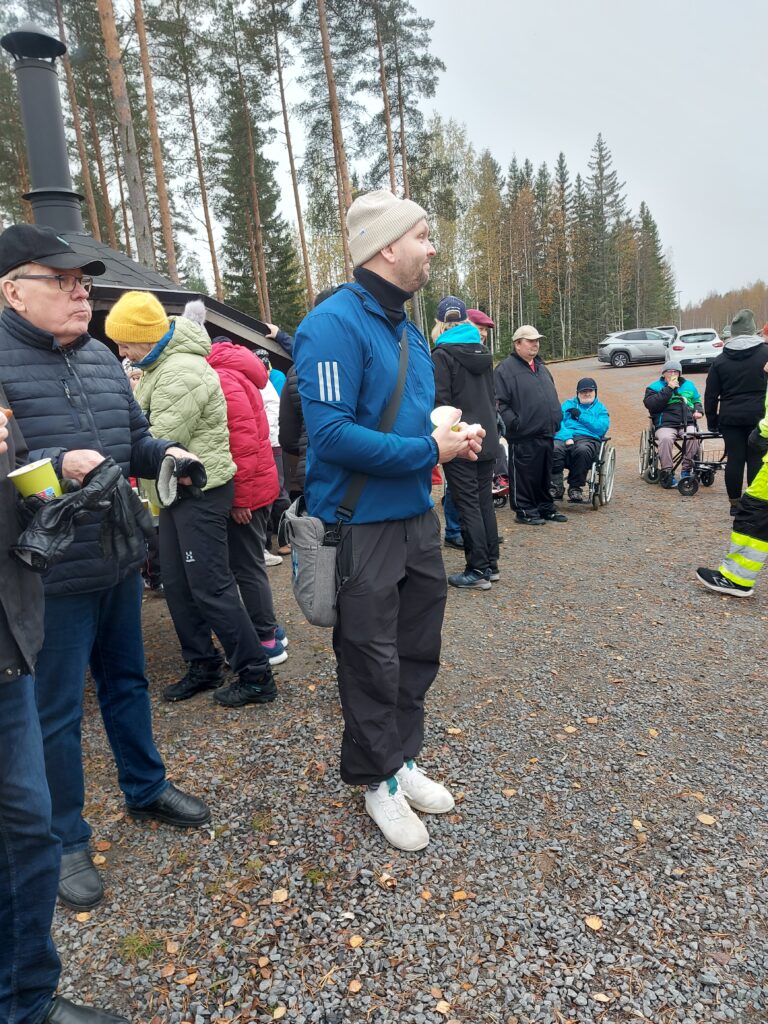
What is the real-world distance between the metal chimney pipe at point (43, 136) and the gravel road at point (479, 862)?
524cm

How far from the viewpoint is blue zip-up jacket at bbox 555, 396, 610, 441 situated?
324 inches

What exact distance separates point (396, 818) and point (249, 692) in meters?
1.37

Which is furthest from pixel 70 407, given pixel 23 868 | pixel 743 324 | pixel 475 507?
pixel 743 324

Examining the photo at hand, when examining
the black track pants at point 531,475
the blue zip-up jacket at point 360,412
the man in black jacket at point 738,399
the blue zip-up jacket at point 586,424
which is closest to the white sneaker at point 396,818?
the blue zip-up jacket at point 360,412

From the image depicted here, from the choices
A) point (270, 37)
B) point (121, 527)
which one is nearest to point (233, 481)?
point (121, 527)

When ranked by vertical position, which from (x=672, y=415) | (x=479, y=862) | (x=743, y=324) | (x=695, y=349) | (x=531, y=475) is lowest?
(x=479, y=862)

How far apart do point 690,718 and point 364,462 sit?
238cm

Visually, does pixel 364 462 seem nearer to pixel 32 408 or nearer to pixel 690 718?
pixel 32 408

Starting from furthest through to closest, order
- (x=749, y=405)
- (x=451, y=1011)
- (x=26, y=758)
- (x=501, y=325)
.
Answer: (x=501, y=325) → (x=749, y=405) → (x=451, y=1011) → (x=26, y=758)

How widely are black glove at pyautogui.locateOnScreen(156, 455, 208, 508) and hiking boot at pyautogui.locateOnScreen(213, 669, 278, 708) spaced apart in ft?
4.49

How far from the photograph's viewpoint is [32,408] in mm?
2025

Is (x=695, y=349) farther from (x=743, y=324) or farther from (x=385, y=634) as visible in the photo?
(x=385, y=634)

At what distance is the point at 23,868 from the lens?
1.60 m

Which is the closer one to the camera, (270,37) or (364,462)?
(364,462)
